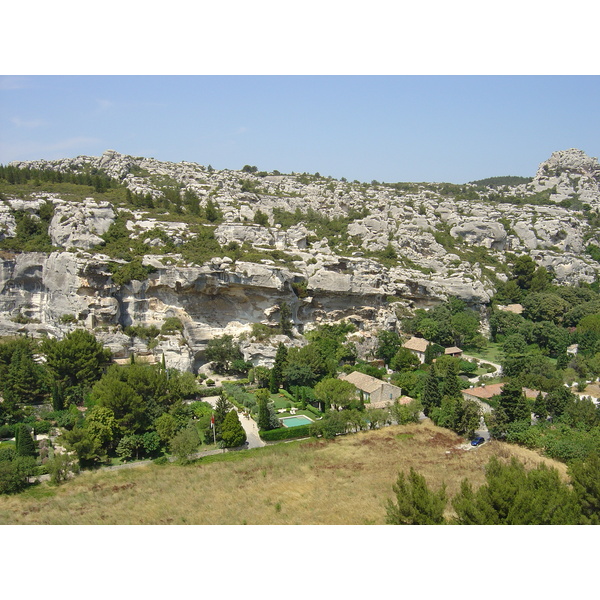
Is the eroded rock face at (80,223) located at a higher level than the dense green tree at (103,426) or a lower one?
higher

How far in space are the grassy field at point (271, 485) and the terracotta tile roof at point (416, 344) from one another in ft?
36.7

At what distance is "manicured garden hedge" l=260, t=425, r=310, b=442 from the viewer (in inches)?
891

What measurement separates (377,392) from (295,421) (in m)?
4.98

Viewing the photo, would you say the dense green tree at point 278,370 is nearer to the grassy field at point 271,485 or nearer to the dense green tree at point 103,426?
the grassy field at point 271,485

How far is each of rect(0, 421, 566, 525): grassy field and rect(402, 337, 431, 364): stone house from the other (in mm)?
10928

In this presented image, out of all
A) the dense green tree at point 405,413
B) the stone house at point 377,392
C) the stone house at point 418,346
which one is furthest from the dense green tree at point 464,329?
the dense green tree at point 405,413

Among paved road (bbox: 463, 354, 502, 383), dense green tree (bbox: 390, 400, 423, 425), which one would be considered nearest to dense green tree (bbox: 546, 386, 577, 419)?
paved road (bbox: 463, 354, 502, 383)

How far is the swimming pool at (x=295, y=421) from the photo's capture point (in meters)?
24.8

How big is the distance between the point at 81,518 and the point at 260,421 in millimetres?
9023

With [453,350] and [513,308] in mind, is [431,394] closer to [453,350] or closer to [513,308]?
[453,350]

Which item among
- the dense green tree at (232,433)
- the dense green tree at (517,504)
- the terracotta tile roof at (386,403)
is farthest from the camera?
the terracotta tile roof at (386,403)

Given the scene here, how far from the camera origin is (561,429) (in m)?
21.6

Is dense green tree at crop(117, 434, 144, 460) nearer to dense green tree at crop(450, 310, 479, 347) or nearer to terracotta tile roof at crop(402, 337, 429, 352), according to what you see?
terracotta tile roof at crop(402, 337, 429, 352)

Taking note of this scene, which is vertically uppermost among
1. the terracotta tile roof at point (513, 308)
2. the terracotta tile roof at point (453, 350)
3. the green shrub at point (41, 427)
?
the terracotta tile roof at point (513, 308)
